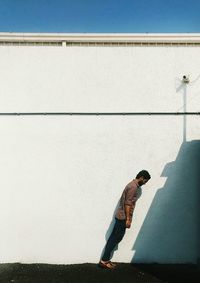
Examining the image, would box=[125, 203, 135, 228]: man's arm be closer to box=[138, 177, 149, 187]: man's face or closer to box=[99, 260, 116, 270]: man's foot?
box=[138, 177, 149, 187]: man's face

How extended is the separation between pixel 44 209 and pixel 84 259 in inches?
52.3

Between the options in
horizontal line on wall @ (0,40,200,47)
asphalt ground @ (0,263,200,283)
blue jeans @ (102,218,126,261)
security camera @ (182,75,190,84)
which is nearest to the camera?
asphalt ground @ (0,263,200,283)

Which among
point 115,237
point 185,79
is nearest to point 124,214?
point 115,237

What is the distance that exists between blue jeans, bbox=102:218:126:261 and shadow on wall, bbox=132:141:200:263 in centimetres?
56

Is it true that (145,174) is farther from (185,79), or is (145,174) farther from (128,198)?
(185,79)

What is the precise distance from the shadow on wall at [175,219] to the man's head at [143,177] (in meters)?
0.53

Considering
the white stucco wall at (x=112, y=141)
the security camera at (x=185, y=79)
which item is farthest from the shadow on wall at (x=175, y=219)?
the security camera at (x=185, y=79)

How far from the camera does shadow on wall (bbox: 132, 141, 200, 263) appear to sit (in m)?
8.44

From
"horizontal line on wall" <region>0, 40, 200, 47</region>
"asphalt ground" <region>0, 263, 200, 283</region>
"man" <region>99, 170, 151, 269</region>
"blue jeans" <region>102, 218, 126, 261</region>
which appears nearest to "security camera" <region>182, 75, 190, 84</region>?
"horizontal line on wall" <region>0, 40, 200, 47</region>

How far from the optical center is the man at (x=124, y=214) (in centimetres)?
792

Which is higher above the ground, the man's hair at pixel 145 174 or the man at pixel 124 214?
the man's hair at pixel 145 174

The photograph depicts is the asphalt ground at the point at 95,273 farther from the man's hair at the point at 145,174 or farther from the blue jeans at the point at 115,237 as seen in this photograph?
the man's hair at the point at 145,174

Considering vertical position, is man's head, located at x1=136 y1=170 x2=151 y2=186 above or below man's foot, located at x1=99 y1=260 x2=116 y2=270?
above

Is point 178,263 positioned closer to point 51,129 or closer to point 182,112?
point 182,112
